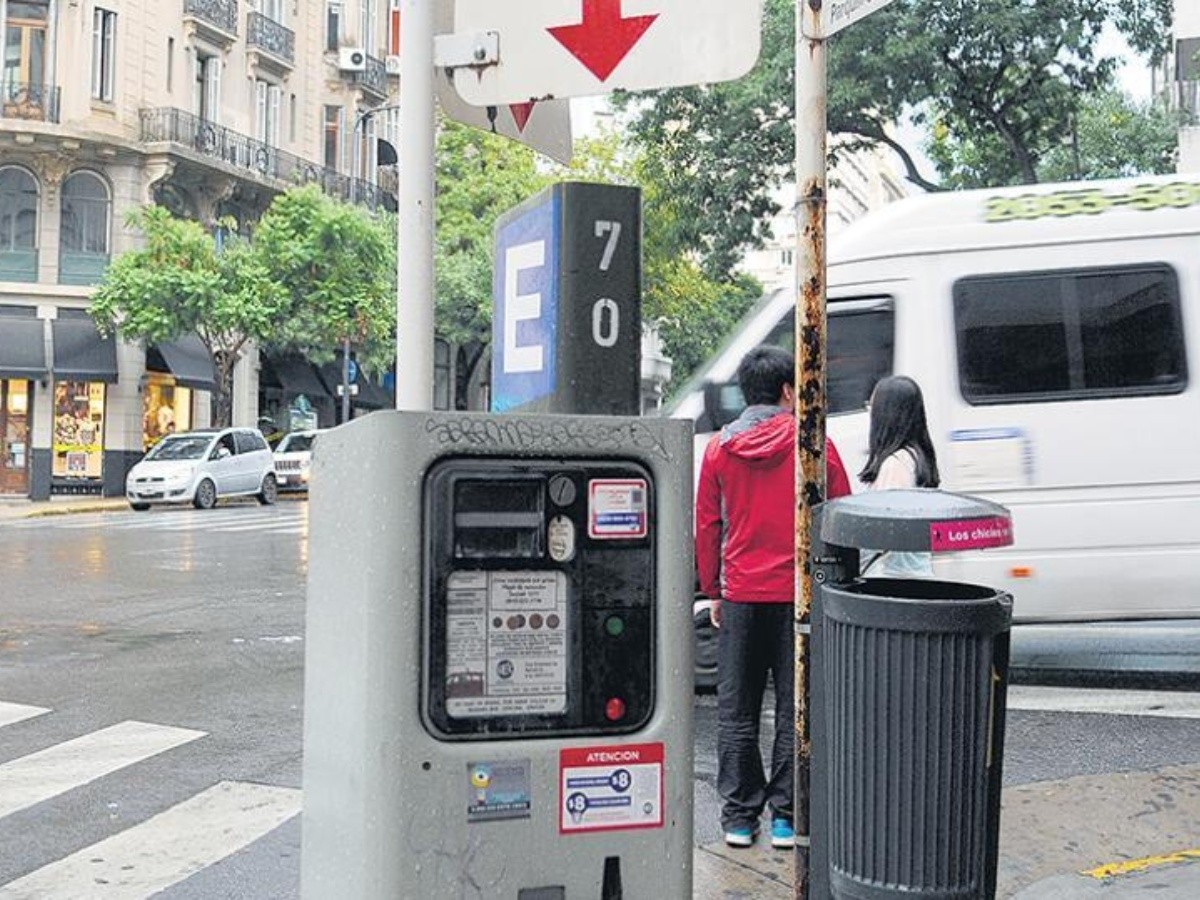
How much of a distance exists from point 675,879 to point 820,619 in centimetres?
98

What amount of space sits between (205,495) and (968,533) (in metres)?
25.5

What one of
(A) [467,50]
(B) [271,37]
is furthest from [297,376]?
(A) [467,50]

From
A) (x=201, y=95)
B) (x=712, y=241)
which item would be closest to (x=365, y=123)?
(x=201, y=95)

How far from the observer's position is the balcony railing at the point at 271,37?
38000 mm

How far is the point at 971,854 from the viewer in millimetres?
3461

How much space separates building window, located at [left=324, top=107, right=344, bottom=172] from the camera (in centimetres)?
4259

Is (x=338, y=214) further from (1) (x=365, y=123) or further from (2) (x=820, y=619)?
(2) (x=820, y=619)

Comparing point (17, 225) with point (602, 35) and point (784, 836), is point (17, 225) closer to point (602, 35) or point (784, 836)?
point (784, 836)

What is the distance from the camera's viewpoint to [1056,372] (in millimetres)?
8375

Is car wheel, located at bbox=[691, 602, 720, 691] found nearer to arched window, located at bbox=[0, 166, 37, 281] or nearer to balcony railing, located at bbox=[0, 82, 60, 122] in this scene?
arched window, located at bbox=[0, 166, 37, 281]

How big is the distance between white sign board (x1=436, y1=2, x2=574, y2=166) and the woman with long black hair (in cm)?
221

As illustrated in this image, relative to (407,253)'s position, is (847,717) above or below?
below

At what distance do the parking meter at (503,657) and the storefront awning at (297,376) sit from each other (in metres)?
36.4

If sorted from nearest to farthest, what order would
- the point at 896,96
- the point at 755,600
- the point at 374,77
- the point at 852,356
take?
the point at 755,600, the point at 852,356, the point at 896,96, the point at 374,77
